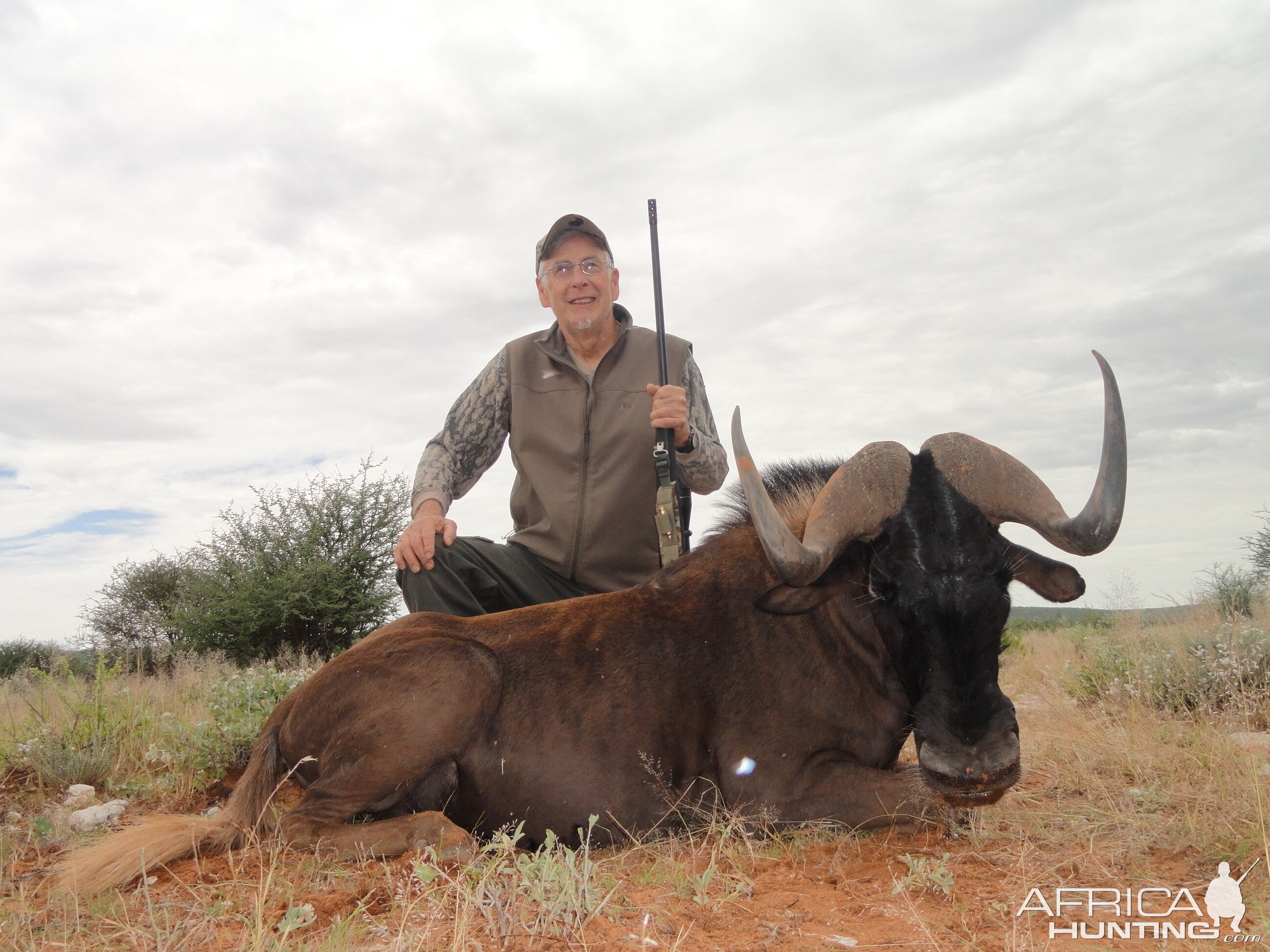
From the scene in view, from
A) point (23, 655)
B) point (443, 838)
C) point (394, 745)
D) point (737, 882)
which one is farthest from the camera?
point (23, 655)

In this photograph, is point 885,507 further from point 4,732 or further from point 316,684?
point 4,732

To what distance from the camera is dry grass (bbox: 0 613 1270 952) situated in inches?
98.8

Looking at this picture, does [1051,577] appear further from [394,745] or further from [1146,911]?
[394,745]

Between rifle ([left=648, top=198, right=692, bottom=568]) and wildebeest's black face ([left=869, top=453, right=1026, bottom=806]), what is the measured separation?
174 cm

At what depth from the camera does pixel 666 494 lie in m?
5.49

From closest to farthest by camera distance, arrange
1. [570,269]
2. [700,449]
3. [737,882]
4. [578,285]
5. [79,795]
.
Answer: [737,882]
[79,795]
[700,449]
[578,285]
[570,269]

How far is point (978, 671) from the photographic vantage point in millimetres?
3375

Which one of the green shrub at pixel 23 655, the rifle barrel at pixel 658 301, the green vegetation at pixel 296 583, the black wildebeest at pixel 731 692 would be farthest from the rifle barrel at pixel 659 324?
the green shrub at pixel 23 655

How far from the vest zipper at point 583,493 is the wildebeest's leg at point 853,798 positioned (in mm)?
2552

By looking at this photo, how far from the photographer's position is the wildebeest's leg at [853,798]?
359 centimetres

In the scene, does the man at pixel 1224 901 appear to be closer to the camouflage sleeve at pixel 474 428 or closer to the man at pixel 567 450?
the man at pixel 567 450

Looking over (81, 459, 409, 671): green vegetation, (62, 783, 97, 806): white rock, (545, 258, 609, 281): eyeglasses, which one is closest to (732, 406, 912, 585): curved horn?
(545, 258, 609, 281): eyeglasses

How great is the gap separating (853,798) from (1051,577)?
4.18ft

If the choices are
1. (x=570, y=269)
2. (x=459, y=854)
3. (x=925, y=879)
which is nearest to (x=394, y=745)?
(x=459, y=854)
